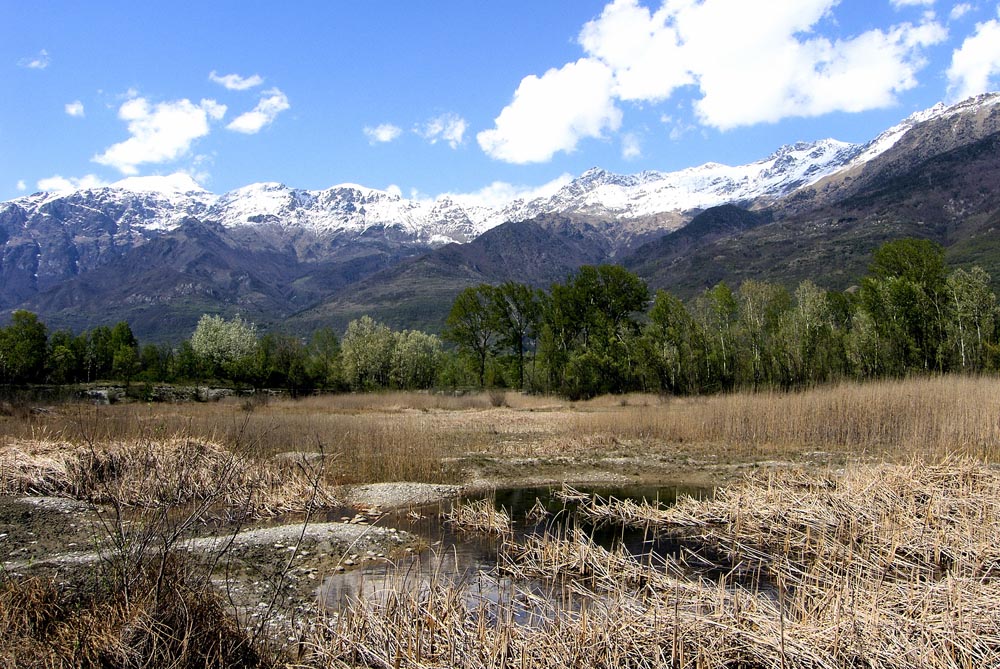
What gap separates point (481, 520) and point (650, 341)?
1636 inches

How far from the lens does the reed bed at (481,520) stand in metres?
12.8

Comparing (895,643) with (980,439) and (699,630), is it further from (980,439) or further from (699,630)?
(980,439)

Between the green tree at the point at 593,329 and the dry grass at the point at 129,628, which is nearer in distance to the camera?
the dry grass at the point at 129,628

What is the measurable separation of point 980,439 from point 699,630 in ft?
59.0

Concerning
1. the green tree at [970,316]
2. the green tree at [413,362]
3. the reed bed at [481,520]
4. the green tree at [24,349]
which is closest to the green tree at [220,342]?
the green tree at [24,349]

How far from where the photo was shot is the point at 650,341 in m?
52.4

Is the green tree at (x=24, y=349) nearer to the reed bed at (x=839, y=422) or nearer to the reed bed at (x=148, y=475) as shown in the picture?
the reed bed at (x=148, y=475)

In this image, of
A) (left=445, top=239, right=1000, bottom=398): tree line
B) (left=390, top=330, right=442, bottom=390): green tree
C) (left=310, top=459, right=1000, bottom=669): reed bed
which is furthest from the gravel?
(left=390, top=330, right=442, bottom=390): green tree

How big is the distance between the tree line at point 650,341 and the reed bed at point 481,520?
→ 33.3 metres

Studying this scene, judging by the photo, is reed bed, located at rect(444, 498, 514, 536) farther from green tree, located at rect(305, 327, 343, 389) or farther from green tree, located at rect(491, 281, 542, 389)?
green tree, located at rect(305, 327, 343, 389)

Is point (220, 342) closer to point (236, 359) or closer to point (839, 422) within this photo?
point (236, 359)

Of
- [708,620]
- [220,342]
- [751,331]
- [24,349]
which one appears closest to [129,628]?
[708,620]

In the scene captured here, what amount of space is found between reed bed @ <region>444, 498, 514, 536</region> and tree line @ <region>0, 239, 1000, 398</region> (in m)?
33.3

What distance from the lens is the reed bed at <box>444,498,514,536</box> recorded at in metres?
12.8
